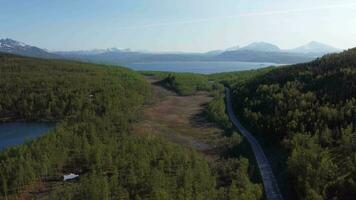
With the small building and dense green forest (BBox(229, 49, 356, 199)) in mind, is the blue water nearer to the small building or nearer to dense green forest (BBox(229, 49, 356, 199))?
the small building

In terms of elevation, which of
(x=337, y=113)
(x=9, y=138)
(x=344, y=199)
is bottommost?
(x=9, y=138)

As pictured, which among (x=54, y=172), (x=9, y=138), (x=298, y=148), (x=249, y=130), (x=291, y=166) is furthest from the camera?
(x=9, y=138)

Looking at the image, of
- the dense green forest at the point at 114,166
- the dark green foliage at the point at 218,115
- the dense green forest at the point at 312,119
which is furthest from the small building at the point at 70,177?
the dark green foliage at the point at 218,115

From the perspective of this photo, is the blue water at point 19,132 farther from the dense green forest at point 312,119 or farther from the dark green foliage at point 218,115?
the dense green forest at point 312,119

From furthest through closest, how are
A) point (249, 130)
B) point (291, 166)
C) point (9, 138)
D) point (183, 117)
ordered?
point (183, 117) → point (9, 138) → point (249, 130) → point (291, 166)

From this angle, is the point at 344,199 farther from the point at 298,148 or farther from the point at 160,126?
the point at 160,126

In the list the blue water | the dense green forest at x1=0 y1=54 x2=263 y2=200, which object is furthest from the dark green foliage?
the blue water

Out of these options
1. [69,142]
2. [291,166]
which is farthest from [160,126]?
[291,166]

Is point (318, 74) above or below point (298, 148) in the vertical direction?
above

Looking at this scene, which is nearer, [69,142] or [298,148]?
[298,148]
